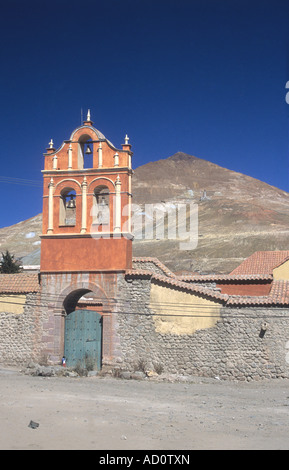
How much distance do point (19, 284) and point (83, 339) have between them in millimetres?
3559

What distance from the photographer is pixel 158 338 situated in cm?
1927

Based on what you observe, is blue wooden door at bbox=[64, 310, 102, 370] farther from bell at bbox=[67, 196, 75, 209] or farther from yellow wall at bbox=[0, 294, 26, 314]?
bell at bbox=[67, 196, 75, 209]

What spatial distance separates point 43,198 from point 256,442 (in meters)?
14.8

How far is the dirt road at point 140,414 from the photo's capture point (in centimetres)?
867

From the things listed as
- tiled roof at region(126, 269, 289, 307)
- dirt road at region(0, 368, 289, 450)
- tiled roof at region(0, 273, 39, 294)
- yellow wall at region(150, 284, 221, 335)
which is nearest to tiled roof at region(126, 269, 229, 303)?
tiled roof at region(126, 269, 289, 307)

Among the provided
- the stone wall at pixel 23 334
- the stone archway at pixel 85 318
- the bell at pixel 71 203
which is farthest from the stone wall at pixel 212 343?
the bell at pixel 71 203

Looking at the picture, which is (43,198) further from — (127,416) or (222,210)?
(222,210)

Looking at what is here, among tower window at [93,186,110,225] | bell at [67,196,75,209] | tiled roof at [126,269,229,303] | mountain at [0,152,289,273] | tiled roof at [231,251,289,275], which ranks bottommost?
tiled roof at [126,269,229,303]

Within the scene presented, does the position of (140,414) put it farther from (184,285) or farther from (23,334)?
(23,334)

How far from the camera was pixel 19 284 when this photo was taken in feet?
69.0

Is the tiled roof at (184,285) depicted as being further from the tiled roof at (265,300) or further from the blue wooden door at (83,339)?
the blue wooden door at (83,339)

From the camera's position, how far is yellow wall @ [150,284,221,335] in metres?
19.0

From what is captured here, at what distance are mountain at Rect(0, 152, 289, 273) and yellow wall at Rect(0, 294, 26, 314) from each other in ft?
88.9
